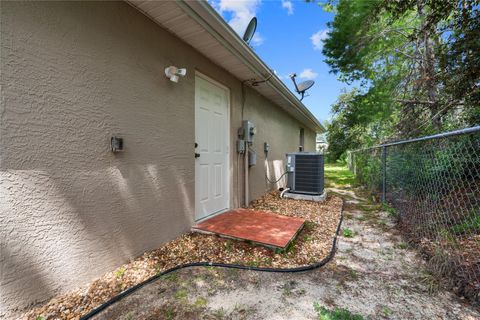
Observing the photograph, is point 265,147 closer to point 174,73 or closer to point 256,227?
point 256,227

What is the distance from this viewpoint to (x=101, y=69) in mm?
1909

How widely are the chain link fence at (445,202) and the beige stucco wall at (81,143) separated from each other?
280 centimetres

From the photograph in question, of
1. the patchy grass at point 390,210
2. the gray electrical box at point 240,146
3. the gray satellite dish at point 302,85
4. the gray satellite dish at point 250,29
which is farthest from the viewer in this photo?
the gray satellite dish at point 302,85

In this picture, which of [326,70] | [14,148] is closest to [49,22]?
[14,148]

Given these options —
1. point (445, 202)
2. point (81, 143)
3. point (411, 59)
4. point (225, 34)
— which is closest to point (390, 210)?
point (445, 202)

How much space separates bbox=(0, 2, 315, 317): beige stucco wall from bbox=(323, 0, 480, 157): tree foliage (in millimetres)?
3931

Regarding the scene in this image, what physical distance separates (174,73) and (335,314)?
277 cm

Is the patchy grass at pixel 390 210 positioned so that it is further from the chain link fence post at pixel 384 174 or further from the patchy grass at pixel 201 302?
the patchy grass at pixel 201 302

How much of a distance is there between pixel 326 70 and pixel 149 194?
20.0ft

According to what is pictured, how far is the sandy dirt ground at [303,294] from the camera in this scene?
5.07 ft

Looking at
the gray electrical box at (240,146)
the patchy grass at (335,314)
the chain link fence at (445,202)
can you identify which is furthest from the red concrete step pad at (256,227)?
the chain link fence at (445,202)

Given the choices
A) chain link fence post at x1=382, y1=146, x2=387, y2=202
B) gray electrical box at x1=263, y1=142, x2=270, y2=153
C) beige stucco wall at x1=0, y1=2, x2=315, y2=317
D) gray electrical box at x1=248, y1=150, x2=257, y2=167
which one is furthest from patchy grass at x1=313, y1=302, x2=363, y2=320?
gray electrical box at x1=263, y1=142, x2=270, y2=153

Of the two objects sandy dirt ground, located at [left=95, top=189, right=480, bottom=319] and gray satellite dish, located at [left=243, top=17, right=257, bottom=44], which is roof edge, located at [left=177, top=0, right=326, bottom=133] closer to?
gray satellite dish, located at [left=243, top=17, right=257, bottom=44]

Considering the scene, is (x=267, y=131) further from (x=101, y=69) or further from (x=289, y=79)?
(x=101, y=69)
